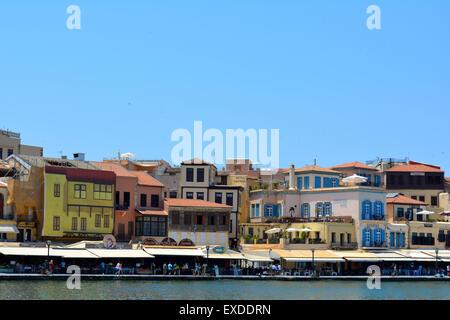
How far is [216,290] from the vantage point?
48.4m

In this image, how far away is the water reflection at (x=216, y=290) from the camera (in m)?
41.7

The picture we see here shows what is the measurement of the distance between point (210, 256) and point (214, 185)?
47.6 ft

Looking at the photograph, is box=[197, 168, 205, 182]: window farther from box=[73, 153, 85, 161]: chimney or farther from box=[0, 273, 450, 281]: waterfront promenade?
box=[0, 273, 450, 281]: waterfront promenade

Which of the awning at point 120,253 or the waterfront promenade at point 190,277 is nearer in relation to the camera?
the waterfront promenade at point 190,277

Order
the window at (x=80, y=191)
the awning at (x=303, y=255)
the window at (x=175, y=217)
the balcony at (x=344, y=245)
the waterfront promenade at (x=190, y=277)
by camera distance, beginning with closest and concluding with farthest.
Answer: the waterfront promenade at (x=190, y=277), the window at (x=80, y=191), the awning at (x=303, y=255), the window at (x=175, y=217), the balcony at (x=344, y=245)

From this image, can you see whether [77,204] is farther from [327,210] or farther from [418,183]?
[418,183]

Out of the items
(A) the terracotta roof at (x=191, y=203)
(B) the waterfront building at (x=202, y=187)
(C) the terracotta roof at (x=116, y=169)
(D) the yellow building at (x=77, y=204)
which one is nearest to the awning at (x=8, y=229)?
(D) the yellow building at (x=77, y=204)

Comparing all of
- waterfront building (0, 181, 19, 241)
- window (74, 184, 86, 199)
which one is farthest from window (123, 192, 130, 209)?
waterfront building (0, 181, 19, 241)

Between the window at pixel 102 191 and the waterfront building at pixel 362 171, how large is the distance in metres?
30.5

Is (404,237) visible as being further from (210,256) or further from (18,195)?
(18,195)

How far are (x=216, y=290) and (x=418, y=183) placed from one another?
43.7m

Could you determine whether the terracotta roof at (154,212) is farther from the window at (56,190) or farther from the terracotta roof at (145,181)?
the window at (56,190)

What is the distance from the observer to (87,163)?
221 ft
